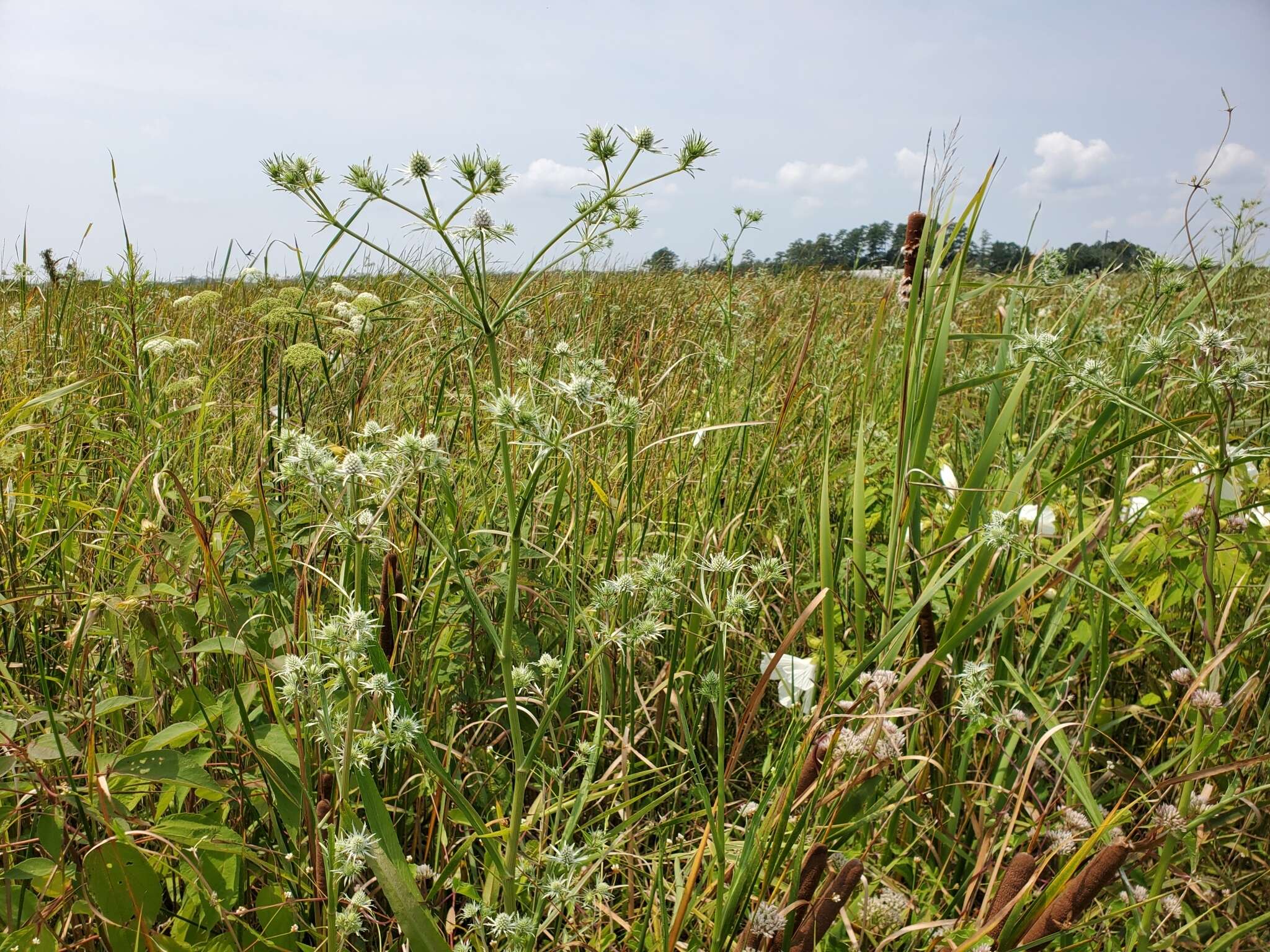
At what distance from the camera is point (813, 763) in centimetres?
103

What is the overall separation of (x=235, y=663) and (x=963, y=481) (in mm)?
1765

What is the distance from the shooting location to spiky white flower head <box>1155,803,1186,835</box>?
0.95 metres

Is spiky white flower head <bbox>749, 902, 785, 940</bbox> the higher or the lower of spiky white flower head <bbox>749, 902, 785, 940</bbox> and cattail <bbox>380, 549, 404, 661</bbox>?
the lower

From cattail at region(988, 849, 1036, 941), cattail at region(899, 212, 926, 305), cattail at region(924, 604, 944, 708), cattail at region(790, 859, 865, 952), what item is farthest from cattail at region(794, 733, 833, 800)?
cattail at region(899, 212, 926, 305)

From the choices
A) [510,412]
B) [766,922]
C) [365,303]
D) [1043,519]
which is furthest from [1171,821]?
[365,303]

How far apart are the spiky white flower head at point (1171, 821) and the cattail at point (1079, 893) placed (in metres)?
0.06

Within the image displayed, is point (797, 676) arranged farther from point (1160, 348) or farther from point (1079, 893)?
point (1160, 348)

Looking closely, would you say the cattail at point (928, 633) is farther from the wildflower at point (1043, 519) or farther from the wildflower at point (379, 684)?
the wildflower at point (379, 684)

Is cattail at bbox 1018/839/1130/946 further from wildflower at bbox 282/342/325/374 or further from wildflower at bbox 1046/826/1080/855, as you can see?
wildflower at bbox 282/342/325/374

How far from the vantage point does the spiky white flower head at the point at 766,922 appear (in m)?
0.88

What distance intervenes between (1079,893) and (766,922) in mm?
394

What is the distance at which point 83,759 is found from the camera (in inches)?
41.5

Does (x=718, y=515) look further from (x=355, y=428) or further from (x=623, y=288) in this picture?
(x=623, y=288)

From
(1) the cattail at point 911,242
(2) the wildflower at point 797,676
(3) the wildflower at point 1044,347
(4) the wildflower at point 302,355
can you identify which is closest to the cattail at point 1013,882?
(2) the wildflower at point 797,676
